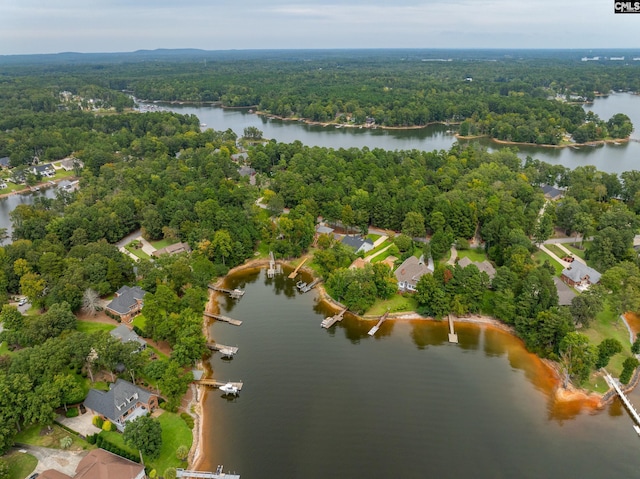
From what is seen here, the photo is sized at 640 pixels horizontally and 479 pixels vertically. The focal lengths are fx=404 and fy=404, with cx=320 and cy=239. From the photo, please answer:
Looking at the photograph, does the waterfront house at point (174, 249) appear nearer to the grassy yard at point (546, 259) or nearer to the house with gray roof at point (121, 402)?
the house with gray roof at point (121, 402)

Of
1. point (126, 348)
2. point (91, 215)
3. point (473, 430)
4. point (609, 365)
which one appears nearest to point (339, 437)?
point (473, 430)

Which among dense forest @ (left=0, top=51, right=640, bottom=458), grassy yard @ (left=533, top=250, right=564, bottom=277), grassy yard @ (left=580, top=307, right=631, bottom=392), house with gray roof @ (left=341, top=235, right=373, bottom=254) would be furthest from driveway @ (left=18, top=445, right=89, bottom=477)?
grassy yard @ (left=533, top=250, right=564, bottom=277)

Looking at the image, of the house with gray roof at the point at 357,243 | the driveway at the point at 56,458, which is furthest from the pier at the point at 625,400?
the driveway at the point at 56,458

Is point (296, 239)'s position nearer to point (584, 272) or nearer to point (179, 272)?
point (179, 272)

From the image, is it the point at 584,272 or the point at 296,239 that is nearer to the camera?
the point at 584,272

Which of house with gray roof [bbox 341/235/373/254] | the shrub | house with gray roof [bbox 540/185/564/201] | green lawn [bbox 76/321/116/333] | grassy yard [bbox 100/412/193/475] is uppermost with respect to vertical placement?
house with gray roof [bbox 540/185/564/201]

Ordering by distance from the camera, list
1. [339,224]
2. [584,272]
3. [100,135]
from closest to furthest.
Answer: [584,272] < [339,224] < [100,135]

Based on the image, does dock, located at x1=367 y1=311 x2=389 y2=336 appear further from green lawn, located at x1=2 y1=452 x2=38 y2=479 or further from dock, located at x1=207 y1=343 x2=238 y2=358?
green lawn, located at x1=2 y1=452 x2=38 y2=479
